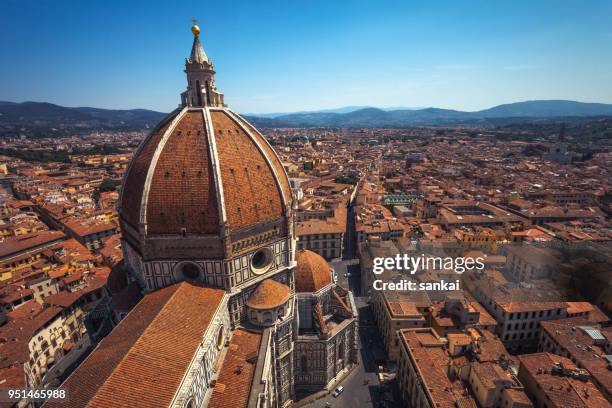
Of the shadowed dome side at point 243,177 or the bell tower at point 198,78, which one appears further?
Result: the bell tower at point 198,78

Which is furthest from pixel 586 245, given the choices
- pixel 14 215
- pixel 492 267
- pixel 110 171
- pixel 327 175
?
pixel 110 171

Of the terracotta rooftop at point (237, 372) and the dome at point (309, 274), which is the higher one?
the dome at point (309, 274)

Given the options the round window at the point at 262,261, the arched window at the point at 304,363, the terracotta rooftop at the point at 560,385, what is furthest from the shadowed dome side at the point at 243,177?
the terracotta rooftop at the point at 560,385

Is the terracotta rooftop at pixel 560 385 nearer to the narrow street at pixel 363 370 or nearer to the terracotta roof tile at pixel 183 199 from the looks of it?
the narrow street at pixel 363 370

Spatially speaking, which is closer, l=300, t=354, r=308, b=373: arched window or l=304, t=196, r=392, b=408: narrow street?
l=300, t=354, r=308, b=373: arched window

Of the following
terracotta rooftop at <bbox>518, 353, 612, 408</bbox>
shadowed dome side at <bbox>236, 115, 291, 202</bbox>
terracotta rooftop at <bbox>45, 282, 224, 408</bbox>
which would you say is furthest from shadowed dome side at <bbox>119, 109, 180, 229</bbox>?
terracotta rooftop at <bbox>518, 353, 612, 408</bbox>

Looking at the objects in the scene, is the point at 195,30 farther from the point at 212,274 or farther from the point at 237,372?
the point at 237,372

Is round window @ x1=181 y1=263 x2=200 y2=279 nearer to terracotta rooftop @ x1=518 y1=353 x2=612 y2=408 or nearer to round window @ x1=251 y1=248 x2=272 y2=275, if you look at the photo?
round window @ x1=251 y1=248 x2=272 y2=275

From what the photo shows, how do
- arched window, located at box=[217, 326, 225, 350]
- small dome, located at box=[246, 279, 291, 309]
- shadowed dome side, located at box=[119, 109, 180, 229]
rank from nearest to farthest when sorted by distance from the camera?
1. arched window, located at box=[217, 326, 225, 350]
2. shadowed dome side, located at box=[119, 109, 180, 229]
3. small dome, located at box=[246, 279, 291, 309]
